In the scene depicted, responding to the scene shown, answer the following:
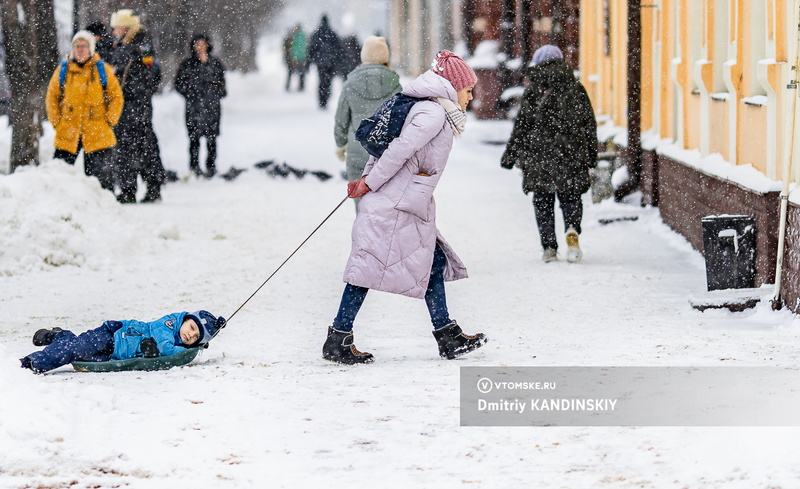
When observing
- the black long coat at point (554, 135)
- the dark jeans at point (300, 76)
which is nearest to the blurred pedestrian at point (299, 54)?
the dark jeans at point (300, 76)

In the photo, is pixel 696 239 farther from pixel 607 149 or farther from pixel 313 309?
pixel 607 149

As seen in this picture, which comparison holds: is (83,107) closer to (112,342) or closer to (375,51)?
(375,51)

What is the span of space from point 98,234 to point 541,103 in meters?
3.48

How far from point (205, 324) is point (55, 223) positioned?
13.8 ft

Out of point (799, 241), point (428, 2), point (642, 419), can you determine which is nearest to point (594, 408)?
point (642, 419)

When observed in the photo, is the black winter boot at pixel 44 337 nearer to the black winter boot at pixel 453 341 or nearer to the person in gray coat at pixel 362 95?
the black winter boot at pixel 453 341

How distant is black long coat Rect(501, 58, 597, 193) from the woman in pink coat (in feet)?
11.8

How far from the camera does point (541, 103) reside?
32.0ft

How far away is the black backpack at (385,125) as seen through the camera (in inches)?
235

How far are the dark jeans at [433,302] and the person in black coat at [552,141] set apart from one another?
3.51 m

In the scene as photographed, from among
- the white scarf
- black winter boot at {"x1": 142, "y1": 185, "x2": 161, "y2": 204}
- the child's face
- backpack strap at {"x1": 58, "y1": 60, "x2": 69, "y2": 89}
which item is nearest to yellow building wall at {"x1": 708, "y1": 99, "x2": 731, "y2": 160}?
the white scarf

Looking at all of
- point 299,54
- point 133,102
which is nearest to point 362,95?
point 133,102

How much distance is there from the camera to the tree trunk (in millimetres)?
13664

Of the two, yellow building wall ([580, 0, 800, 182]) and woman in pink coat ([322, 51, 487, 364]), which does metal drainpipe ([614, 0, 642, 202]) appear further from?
woman in pink coat ([322, 51, 487, 364])
